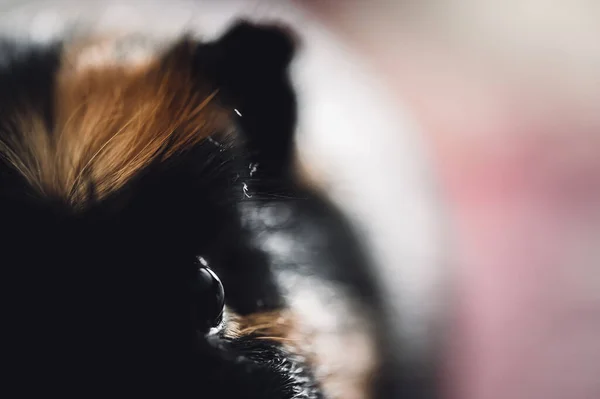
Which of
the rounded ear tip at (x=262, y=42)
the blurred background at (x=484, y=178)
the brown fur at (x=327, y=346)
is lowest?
the brown fur at (x=327, y=346)

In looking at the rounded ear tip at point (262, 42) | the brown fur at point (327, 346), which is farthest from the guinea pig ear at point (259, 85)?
the brown fur at point (327, 346)

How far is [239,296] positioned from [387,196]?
0.13m

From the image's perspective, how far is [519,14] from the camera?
1.33 feet

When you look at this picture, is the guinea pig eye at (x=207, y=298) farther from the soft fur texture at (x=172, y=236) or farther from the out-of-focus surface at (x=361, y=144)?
the out-of-focus surface at (x=361, y=144)

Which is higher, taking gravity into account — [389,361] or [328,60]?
[328,60]

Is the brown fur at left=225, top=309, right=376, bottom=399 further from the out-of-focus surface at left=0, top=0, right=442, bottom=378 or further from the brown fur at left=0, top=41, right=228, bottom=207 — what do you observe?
the brown fur at left=0, top=41, right=228, bottom=207

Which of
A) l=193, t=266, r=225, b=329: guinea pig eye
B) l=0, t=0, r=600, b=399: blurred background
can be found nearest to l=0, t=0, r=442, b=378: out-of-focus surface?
l=0, t=0, r=600, b=399: blurred background

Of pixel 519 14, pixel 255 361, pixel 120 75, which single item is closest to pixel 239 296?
pixel 255 361

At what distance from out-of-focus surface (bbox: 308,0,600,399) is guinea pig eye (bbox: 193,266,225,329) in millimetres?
173

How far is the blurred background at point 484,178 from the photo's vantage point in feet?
1.33

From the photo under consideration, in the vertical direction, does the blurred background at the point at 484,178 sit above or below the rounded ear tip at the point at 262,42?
below

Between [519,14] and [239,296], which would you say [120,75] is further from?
[519,14]

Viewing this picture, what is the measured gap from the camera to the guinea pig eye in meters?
0.38

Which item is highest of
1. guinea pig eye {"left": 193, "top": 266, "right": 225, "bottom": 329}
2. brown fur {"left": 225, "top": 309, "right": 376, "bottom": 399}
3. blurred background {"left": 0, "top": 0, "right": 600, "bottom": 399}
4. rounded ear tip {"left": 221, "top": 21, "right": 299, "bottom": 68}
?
rounded ear tip {"left": 221, "top": 21, "right": 299, "bottom": 68}
